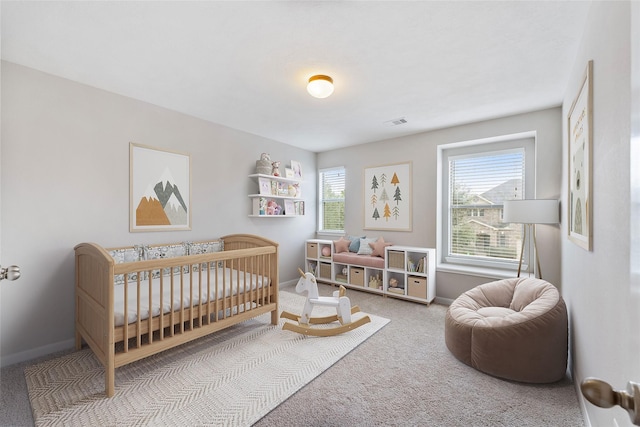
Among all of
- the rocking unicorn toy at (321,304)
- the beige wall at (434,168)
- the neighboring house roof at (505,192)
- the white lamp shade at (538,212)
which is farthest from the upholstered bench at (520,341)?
the neighboring house roof at (505,192)

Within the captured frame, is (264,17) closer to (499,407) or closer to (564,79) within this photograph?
(564,79)

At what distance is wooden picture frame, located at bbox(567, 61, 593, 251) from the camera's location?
1552 mm

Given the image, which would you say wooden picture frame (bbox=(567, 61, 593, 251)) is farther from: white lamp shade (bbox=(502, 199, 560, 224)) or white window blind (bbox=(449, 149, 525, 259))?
white window blind (bbox=(449, 149, 525, 259))

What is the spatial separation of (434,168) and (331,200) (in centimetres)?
188

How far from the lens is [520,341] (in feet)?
6.57

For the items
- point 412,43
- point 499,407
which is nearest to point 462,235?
point 499,407

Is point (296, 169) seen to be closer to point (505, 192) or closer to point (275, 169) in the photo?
point (275, 169)

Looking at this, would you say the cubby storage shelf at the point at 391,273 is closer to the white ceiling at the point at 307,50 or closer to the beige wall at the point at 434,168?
the beige wall at the point at 434,168

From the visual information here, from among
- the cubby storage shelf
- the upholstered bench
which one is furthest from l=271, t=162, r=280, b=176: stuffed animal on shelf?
the upholstered bench

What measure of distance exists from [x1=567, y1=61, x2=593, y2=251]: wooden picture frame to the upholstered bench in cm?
56

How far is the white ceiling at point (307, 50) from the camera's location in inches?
67.1

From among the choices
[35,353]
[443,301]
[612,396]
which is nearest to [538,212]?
[443,301]

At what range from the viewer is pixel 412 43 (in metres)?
1.99

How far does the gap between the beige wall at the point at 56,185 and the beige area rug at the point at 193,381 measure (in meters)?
0.43
